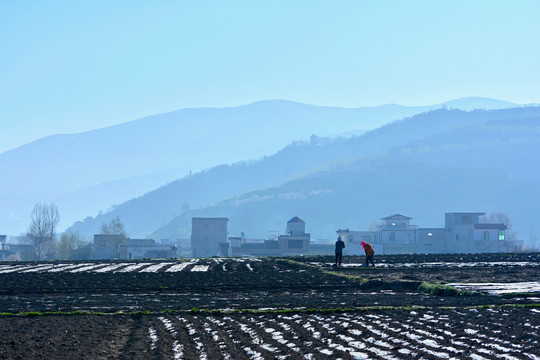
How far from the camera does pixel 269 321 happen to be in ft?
61.5

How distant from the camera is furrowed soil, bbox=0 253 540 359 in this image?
14234mm

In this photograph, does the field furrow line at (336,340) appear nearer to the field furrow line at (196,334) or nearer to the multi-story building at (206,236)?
the field furrow line at (196,334)

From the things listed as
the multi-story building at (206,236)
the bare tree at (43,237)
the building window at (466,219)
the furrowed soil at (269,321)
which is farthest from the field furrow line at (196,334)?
the multi-story building at (206,236)

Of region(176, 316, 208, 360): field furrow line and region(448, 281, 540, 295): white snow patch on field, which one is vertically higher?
region(448, 281, 540, 295): white snow patch on field

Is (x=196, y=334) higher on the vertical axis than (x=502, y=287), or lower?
lower

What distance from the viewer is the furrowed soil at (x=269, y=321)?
1423 cm

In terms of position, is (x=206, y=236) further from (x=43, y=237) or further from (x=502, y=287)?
(x=502, y=287)

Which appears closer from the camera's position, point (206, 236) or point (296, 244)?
point (296, 244)

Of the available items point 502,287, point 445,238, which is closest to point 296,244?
point 445,238

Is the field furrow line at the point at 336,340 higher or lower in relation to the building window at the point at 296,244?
lower

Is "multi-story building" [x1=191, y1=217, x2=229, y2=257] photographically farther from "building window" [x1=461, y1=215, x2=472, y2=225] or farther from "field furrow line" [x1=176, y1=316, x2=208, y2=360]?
"field furrow line" [x1=176, y1=316, x2=208, y2=360]

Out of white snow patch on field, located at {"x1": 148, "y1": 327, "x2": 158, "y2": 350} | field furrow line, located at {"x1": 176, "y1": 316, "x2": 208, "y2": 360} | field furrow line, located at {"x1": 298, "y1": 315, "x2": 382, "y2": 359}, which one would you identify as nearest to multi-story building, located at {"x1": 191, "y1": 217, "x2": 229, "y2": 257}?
field furrow line, located at {"x1": 176, "y1": 316, "x2": 208, "y2": 360}

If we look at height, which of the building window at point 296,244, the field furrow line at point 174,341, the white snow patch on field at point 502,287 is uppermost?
the building window at point 296,244

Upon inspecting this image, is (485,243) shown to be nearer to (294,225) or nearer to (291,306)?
(294,225)
